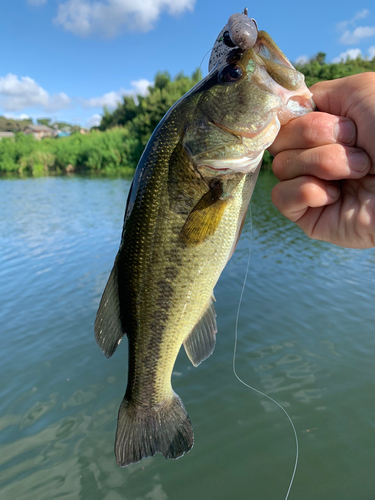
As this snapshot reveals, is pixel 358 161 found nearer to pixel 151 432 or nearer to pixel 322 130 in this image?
pixel 322 130

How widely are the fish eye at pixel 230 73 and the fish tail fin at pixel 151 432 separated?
6.90ft

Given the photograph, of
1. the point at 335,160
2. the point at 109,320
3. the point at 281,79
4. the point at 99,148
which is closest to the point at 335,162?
the point at 335,160

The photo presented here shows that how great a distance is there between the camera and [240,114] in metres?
1.79

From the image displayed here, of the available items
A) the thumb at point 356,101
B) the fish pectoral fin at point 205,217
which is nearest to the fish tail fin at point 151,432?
the fish pectoral fin at point 205,217

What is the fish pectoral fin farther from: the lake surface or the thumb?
the lake surface

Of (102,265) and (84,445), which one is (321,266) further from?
(84,445)

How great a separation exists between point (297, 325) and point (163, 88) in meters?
52.5

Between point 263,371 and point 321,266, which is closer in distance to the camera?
point 263,371

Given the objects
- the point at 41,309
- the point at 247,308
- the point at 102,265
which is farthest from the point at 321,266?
the point at 41,309

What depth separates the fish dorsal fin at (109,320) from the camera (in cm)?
211

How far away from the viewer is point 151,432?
221 centimetres

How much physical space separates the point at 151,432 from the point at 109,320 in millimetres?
825

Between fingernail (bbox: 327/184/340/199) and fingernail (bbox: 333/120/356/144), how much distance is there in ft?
0.88

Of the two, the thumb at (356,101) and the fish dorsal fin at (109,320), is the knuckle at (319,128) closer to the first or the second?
the thumb at (356,101)
